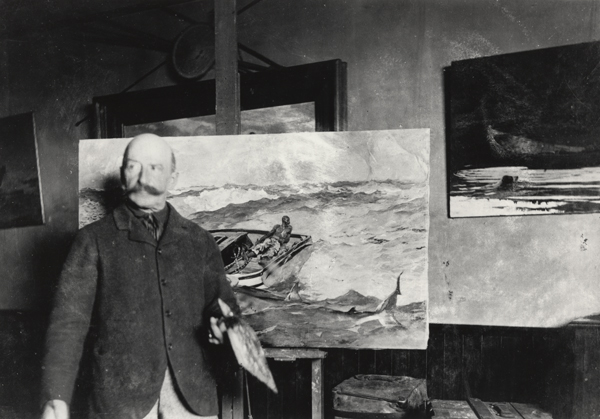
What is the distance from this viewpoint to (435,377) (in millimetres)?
3316

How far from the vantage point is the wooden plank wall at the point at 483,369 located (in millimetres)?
2797

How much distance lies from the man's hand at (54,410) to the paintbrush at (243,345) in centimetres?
60

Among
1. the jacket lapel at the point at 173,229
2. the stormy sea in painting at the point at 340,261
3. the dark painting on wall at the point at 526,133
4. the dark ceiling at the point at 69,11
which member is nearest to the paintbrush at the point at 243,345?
the jacket lapel at the point at 173,229

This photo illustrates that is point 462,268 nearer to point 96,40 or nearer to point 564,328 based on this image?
point 564,328

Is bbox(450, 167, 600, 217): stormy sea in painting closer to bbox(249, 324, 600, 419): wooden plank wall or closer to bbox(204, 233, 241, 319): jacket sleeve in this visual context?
bbox(249, 324, 600, 419): wooden plank wall

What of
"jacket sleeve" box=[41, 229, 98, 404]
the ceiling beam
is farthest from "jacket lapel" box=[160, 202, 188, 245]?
the ceiling beam

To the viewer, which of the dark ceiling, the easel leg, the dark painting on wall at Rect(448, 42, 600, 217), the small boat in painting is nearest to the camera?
the easel leg

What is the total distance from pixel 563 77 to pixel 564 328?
4.49ft

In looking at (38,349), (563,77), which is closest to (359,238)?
(563,77)

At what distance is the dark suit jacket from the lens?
6.57ft

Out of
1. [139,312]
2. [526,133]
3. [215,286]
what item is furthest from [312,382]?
[526,133]

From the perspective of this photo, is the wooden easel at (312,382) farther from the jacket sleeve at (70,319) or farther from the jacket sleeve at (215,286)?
the jacket sleeve at (70,319)

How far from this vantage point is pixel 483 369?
10.6ft

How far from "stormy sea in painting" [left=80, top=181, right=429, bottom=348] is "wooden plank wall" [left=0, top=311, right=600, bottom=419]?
2.92 ft
